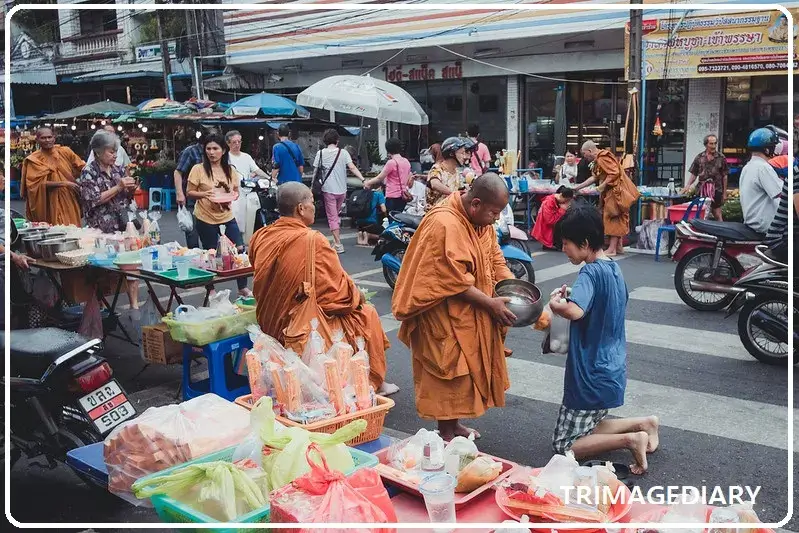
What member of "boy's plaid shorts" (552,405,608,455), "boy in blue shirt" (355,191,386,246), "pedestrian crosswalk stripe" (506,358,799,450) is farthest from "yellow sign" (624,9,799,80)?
"boy's plaid shorts" (552,405,608,455)

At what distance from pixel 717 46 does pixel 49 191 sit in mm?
10257

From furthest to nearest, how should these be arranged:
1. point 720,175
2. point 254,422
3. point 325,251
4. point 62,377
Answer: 1. point 720,175
2. point 325,251
3. point 62,377
4. point 254,422

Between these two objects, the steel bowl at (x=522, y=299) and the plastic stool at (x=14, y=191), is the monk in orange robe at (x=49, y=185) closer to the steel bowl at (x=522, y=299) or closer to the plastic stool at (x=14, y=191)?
the steel bowl at (x=522, y=299)

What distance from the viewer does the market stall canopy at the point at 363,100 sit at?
1276cm

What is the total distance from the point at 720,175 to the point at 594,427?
8.43 metres

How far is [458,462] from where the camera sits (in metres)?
2.83

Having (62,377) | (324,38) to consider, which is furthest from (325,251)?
(324,38)

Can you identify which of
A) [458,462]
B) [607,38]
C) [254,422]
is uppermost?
[607,38]

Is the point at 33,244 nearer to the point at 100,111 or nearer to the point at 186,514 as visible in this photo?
the point at 186,514

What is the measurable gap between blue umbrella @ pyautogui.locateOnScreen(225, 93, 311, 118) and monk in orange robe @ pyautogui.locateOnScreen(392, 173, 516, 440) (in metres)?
12.2

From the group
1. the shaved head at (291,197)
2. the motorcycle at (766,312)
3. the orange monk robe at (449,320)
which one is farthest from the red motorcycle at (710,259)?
the shaved head at (291,197)

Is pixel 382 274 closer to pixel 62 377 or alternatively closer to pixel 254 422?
pixel 62 377

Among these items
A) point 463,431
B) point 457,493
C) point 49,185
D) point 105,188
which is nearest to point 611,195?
point 105,188

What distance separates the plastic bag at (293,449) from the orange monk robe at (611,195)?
7889 mm
